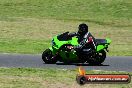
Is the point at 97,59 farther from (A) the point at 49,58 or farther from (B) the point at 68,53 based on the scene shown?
(A) the point at 49,58

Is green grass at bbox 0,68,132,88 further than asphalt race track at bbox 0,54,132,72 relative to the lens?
No

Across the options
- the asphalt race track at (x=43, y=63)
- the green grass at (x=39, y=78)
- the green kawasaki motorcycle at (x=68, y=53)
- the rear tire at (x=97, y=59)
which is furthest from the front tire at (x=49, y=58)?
the green grass at (x=39, y=78)

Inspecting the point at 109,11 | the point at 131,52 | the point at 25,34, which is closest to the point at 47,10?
the point at 109,11

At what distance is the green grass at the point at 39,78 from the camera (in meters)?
14.7

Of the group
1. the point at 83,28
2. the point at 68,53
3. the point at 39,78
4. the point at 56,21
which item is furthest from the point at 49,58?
the point at 56,21

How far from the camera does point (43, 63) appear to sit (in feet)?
67.0

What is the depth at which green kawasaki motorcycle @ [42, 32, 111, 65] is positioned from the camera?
20.3m

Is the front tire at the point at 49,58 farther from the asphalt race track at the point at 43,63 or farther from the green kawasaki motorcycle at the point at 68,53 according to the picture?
the asphalt race track at the point at 43,63

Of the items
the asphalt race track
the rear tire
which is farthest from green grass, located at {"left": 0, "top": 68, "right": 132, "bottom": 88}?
the rear tire

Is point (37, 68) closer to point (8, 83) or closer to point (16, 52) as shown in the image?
point (8, 83)

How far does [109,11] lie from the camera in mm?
52375

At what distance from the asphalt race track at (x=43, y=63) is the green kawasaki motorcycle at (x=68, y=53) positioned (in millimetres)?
283

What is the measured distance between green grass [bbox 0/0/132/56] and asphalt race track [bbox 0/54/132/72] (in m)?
2.46

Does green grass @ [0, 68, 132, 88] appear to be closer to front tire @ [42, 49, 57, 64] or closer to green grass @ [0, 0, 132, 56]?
front tire @ [42, 49, 57, 64]
